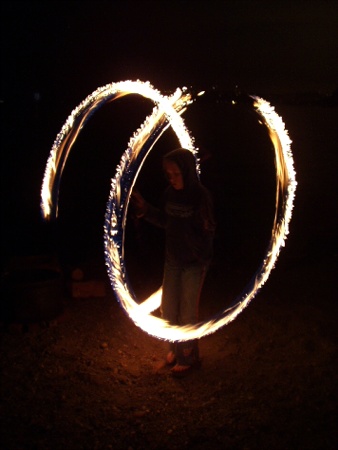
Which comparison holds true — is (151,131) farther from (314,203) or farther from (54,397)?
(314,203)

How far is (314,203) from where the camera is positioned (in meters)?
9.30

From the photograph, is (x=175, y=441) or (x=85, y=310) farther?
(x=85, y=310)

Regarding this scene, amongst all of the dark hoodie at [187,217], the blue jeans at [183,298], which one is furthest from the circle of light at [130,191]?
the dark hoodie at [187,217]

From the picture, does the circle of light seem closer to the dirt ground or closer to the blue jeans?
the blue jeans

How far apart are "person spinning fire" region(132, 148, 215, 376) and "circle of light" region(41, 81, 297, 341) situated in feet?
0.54

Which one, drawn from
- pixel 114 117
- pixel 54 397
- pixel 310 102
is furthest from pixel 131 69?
pixel 54 397

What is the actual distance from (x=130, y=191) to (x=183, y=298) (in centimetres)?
106

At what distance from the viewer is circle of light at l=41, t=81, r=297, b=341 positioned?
438 cm

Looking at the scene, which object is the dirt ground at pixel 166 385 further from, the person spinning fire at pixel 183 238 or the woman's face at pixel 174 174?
the woman's face at pixel 174 174

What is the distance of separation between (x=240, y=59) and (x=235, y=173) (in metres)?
3.95

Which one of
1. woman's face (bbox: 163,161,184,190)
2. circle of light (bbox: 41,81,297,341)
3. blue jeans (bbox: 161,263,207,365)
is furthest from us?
circle of light (bbox: 41,81,297,341)

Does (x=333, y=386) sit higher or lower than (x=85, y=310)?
lower

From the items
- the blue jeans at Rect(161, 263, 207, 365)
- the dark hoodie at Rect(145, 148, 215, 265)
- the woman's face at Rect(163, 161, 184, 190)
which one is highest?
the woman's face at Rect(163, 161, 184, 190)

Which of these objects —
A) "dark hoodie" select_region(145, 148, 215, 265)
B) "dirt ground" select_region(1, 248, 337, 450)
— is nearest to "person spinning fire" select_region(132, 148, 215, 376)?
"dark hoodie" select_region(145, 148, 215, 265)
